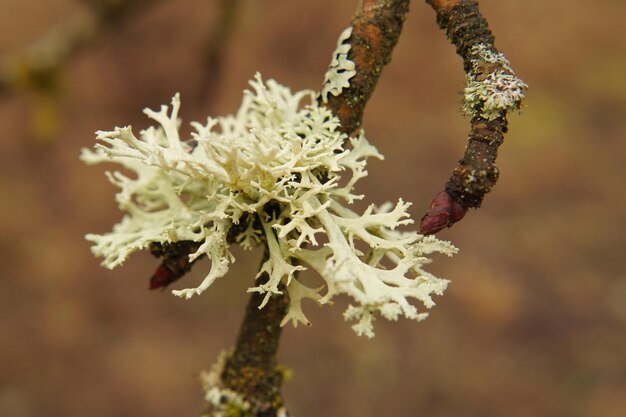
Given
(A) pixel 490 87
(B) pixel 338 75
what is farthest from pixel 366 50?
(A) pixel 490 87

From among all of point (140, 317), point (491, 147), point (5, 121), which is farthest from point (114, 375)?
point (491, 147)

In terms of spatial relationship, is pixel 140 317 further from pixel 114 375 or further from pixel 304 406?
pixel 304 406

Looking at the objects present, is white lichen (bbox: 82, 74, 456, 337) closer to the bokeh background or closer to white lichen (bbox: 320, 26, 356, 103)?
white lichen (bbox: 320, 26, 356, 103)

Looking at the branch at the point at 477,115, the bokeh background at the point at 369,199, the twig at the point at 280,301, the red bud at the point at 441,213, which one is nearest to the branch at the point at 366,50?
the twig at the point at 280,301

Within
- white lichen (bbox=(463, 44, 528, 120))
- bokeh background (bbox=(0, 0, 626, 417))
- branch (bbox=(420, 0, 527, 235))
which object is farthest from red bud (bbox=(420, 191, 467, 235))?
bokeh background (bbox=(0, 0, 626, 417))

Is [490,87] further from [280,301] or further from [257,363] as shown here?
[257,363]
